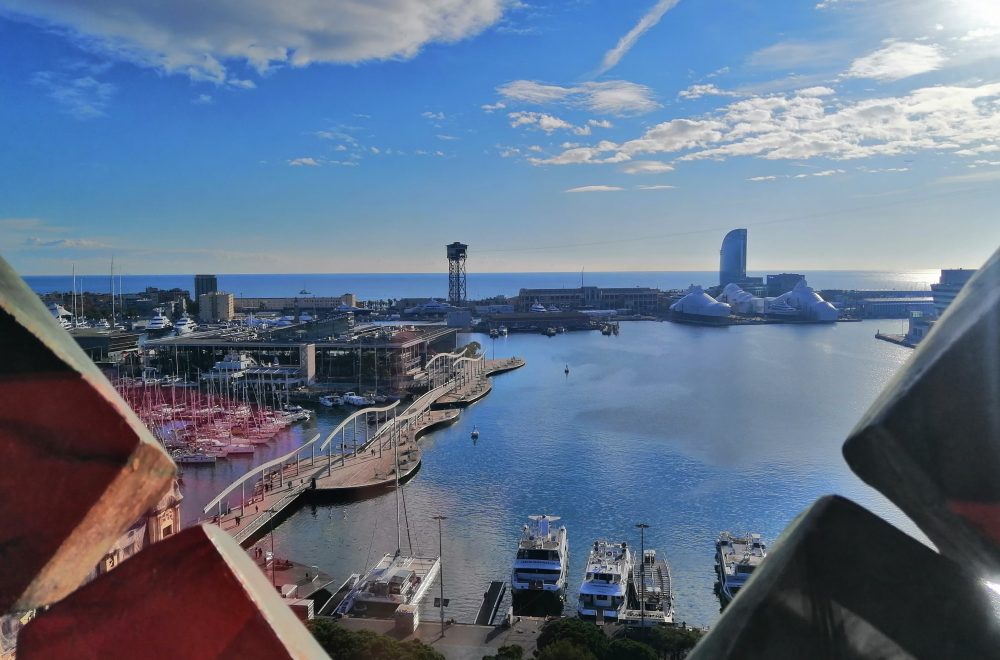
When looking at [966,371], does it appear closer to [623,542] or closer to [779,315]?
[623,542]

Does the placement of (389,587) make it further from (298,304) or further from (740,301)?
(740,301)

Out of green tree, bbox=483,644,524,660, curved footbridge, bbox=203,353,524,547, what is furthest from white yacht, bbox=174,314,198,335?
green tree, bbox=483,644,524,660

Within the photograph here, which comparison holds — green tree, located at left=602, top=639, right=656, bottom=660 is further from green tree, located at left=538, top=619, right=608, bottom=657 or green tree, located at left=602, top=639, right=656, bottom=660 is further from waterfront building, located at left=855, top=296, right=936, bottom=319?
waterfront building, located at left=855, top=296, right=936, bottom=319

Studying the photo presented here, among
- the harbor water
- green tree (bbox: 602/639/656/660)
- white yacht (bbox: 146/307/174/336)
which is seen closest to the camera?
green tree (bbox: 602/639/656/660)

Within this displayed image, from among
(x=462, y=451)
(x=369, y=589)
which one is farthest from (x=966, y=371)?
(x=462, y=451)

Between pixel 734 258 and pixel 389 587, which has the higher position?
pixel 734 258

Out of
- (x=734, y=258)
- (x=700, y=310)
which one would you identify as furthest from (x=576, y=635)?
(x=734, y=258)

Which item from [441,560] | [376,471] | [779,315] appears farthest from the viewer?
[779,315]
